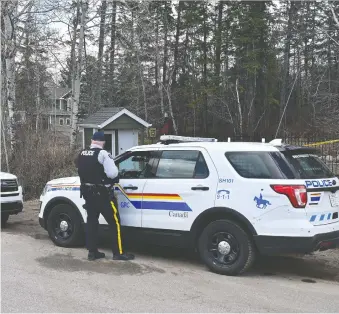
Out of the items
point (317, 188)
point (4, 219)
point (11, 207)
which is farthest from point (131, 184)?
point (4, 219)

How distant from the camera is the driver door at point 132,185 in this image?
6488 mm

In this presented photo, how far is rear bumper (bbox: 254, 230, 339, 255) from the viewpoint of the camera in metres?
5.32

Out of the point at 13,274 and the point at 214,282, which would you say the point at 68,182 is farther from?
the point at 214,282

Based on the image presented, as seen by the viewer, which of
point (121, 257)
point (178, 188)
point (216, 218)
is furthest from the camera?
point (121, 257)

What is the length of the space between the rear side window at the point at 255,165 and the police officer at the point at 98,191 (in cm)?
167

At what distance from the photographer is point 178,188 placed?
20.0ft

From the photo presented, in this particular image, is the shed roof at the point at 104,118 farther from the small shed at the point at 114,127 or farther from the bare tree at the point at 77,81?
the bare tree at the point at 77,81

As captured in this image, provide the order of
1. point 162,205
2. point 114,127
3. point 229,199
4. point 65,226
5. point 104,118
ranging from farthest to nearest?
point 114,127, point 104,118, point 65,226, point 162,205, point 229,199

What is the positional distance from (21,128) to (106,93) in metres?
15.5

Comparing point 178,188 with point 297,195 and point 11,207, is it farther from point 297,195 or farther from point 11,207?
point 11,207

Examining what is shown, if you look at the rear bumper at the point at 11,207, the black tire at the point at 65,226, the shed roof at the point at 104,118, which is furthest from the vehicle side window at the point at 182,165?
the shed roof at the point at 104,118

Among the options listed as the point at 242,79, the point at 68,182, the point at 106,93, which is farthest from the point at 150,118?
the point at 68,182

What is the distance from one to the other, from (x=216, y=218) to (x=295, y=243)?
1.06 meters

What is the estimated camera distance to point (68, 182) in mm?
7230
